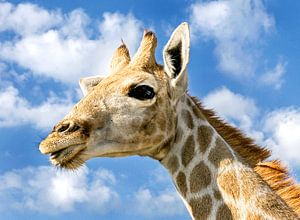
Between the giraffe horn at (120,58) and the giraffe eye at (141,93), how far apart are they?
1.47m

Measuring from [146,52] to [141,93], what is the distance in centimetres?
116

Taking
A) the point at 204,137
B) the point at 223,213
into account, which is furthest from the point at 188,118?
the point at 223,213

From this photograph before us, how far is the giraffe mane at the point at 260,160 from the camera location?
9516 millimetres

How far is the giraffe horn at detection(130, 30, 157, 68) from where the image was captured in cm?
980

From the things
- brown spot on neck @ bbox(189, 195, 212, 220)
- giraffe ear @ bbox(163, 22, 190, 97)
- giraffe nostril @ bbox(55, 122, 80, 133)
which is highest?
giraffe ear @ bbox(163, 22, 190, 97)

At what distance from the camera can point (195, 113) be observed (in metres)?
9.68

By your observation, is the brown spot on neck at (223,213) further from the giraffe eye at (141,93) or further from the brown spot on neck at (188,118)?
the giraffe eye at (141,93)

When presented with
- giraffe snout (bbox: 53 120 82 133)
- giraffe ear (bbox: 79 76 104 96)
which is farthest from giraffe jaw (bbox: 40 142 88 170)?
giraffe ear (bbox: 79 76 104 96)

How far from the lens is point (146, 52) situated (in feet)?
32.8

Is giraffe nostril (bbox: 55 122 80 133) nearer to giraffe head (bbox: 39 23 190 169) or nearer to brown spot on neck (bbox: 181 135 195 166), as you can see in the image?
giraffe head (bbox: 39 23 190 169)

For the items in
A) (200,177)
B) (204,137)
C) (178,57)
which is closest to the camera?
(200,177)

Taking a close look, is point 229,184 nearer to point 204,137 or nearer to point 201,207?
point 201,207

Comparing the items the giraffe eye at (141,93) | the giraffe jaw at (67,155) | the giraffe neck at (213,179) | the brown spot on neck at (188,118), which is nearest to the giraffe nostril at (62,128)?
the giraffe jaw at (67,155)

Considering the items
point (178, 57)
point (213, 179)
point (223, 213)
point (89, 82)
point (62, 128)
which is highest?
point (89, 82)
